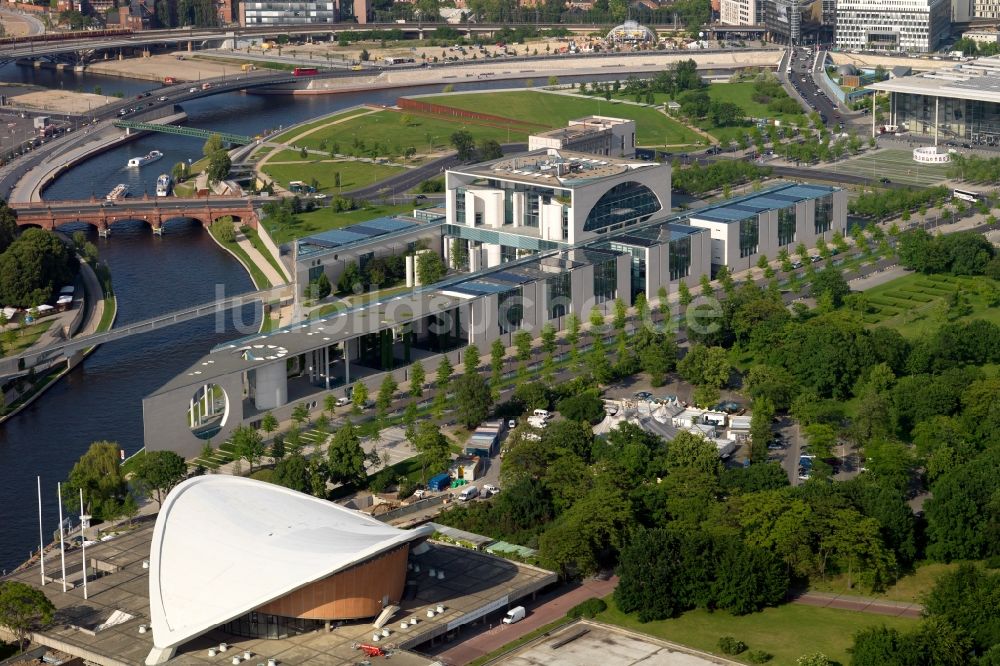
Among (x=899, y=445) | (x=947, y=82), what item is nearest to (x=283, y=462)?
(x=899, y=445)

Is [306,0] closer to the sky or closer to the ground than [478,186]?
closer to the sky

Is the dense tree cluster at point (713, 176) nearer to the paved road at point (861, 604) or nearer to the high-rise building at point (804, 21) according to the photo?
the paved road at point (861, 604)

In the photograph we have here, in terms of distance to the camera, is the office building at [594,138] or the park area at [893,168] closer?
the office building at [594,138]

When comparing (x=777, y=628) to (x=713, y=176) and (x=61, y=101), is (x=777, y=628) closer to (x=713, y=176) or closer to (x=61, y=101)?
(x=713, y=176)

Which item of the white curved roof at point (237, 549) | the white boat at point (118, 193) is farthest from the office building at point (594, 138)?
the white curved roof at point (237, 549)

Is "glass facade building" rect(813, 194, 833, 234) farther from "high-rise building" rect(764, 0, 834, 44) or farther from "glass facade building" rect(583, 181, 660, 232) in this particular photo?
"high-rise building" rect(764, 0, 834, 44)

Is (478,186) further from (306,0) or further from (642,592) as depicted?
(306,0)

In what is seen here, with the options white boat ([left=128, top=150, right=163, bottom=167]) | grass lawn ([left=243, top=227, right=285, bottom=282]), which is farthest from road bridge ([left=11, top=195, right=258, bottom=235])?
white boat ([left=128, top=150, right=163, bottom=167])
